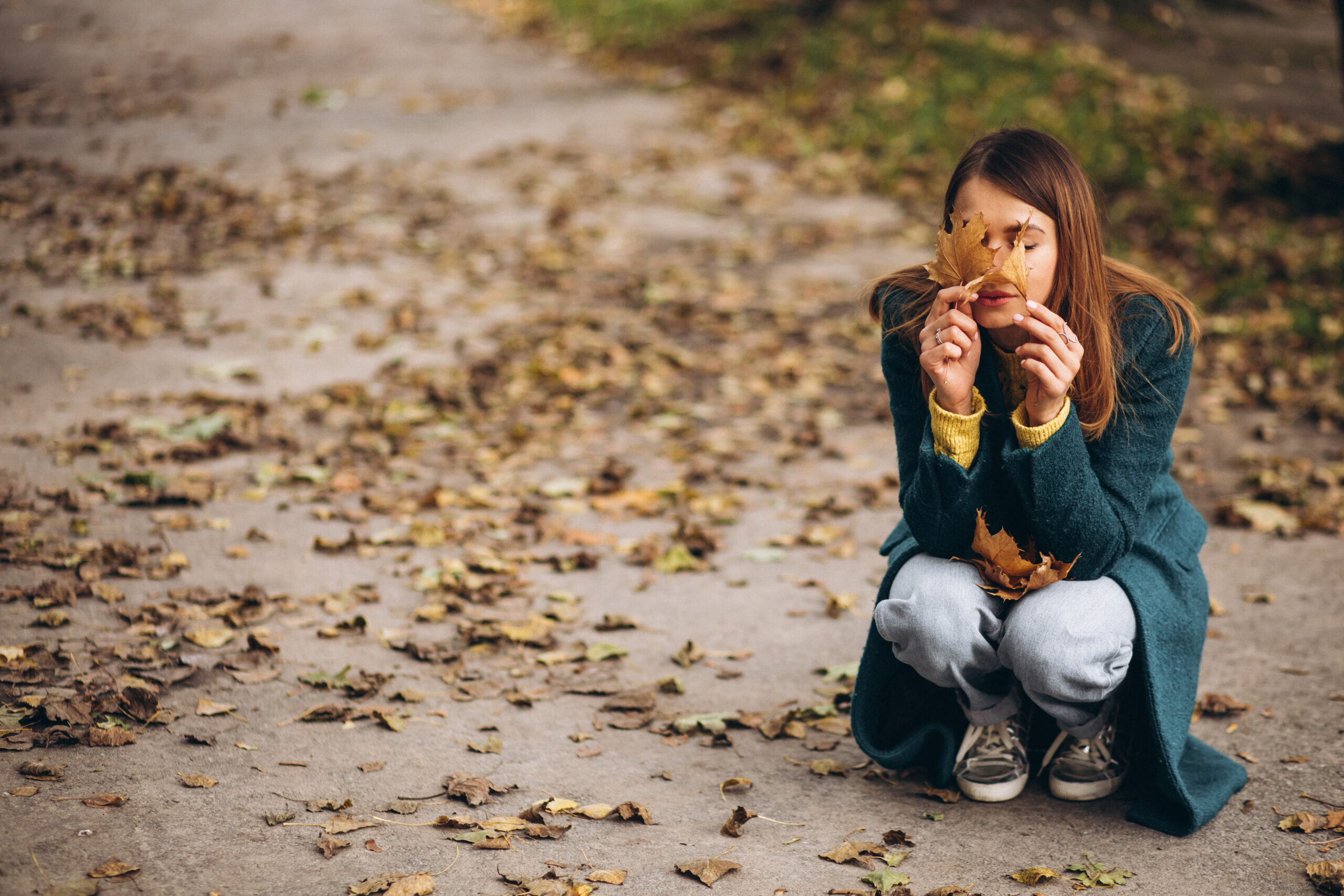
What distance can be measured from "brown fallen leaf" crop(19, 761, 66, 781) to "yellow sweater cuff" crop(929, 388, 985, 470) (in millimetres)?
2069

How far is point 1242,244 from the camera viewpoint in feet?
23.5

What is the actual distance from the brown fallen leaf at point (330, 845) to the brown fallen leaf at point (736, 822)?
2.70ft

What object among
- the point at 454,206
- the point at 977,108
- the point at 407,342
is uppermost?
the point at 977,108

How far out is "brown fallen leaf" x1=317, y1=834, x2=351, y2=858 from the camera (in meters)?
2.29

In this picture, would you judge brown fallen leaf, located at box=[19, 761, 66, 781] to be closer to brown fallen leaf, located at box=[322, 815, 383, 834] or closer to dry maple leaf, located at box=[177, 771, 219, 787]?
dry maple leaf, located at box=[177, 771, 219, 787]

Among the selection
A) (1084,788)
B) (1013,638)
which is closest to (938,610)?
(1013,638)

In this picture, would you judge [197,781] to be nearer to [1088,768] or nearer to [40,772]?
[40,772]

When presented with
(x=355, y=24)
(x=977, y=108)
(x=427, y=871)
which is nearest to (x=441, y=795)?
(x=427, y=871)

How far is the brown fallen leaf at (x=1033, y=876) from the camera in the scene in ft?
7.48

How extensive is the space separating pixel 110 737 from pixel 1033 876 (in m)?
2.13

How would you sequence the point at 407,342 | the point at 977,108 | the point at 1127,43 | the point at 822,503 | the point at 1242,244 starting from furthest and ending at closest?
1. the point at 1127,43
2. the point at 977,108
3. the point at 1242,244
4. the point at 407,342
5. the point at 822,503

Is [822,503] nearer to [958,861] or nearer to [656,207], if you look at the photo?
[958,861]

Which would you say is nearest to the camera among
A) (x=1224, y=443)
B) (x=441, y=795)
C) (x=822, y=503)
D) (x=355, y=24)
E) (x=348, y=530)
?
(x=441, y=795)

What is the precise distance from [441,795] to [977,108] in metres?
8.79
